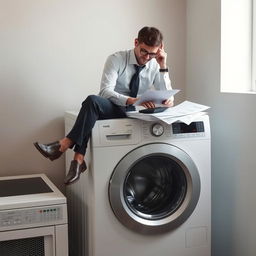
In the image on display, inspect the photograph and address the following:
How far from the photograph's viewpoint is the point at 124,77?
2.23 meters

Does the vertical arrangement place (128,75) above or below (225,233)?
above

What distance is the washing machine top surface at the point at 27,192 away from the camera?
6.17 feet

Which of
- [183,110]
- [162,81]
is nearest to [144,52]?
[162,81]

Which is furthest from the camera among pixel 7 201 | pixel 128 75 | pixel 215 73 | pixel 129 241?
pixel 215 73

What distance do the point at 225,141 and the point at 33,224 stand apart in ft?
3.59

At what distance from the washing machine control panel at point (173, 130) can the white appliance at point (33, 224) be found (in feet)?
1.66

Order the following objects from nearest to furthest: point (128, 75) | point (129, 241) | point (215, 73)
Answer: point (129, 241) → point (128, 75) → point (215, 73)

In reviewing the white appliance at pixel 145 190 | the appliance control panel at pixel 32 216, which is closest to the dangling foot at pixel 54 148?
the white appliance at pixel 145 190

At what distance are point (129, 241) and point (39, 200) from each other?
476 mm

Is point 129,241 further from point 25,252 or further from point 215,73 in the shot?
point 215,73

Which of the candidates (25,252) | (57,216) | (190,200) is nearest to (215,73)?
(190,200)

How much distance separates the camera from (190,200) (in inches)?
82.4

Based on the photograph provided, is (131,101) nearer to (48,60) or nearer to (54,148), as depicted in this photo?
(54,148)

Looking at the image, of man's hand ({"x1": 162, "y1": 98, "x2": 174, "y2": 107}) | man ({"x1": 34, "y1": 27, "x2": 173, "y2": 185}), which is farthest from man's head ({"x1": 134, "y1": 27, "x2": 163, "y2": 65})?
man's hand ({"x1": 162, "y1": 98, "x2": 174, "y2": 107})
